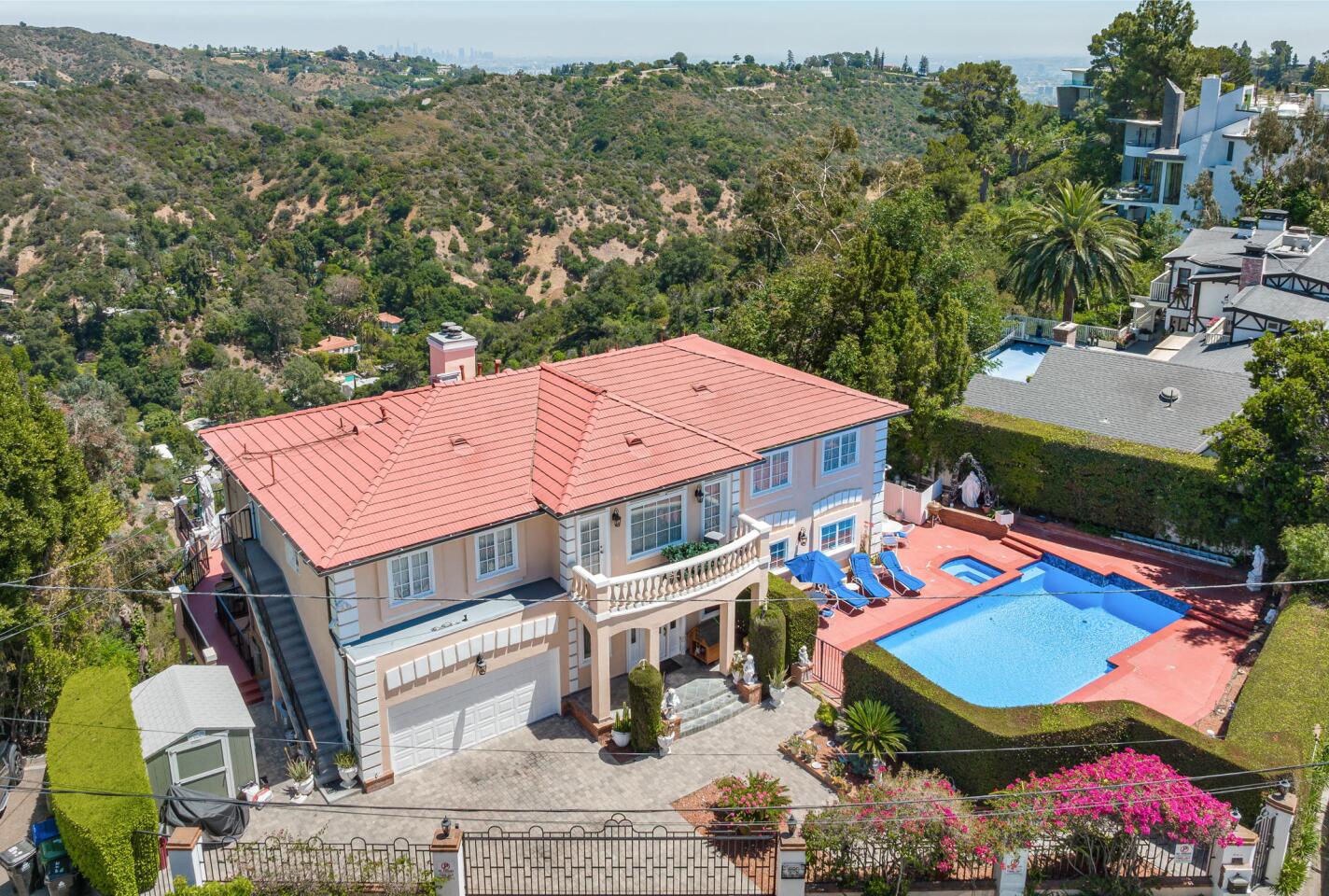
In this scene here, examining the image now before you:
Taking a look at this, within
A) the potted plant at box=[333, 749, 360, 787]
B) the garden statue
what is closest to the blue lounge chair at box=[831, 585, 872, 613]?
the garden statue

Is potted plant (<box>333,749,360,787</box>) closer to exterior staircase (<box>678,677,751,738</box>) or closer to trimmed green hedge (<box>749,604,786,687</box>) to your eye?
exterior staircase (<box>678,677,751,738</box>)

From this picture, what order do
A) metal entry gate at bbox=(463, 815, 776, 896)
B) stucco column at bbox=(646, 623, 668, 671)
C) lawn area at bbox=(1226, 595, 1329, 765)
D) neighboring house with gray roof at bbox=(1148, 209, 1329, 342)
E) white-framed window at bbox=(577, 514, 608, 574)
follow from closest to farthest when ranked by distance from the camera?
metal entry gate at bbox=(463, 815, 776, 896) < lawn area at bbox=(1226, 595, 1329, 765) < white-framed window at bbox=(577, 514, 608, 574) < stucco column at bbox=(646, 623, 668, 671) < neighboring house with gray roof at bbox=(1148, 209, 1329, 342)

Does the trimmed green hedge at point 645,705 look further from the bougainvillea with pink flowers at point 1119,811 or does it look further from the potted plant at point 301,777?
the bougainvillea with pink flowers at point 1119,811

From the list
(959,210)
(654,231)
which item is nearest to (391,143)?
(654,231)

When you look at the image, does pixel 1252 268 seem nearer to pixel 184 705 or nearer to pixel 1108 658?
pixel 1108 658

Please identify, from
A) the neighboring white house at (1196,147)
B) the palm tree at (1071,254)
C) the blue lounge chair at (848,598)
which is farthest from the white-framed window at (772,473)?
the neighboring white house at (1196,147)
